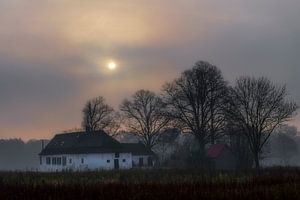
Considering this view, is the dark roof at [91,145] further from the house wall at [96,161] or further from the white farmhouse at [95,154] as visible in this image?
the house wall at [96,161]

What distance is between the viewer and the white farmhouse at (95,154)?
90.6 metres

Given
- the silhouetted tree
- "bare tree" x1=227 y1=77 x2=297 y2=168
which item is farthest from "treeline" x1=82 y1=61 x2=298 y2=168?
the silhouetted tree

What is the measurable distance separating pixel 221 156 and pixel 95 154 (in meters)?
23.1

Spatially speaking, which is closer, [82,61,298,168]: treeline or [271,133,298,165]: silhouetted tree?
[82,61,298,168]: treeline

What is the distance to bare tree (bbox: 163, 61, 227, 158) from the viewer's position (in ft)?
256

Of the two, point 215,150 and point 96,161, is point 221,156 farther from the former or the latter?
point 96,161

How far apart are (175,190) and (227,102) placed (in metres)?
51.4

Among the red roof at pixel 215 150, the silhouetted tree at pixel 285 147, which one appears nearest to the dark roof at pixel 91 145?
the red roof at pixel 215 150

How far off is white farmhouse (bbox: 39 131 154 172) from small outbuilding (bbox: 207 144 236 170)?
622 inches

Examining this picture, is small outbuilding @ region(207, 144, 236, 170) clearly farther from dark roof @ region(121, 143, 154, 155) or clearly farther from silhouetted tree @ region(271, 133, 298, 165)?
silhouetted tree @ region(271, 133, 298, 165)

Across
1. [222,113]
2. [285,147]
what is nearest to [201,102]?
[222,113]

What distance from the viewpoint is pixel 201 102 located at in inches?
3088

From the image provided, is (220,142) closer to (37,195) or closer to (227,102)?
(227,102)

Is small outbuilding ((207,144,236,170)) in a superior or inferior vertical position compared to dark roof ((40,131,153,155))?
inferior
